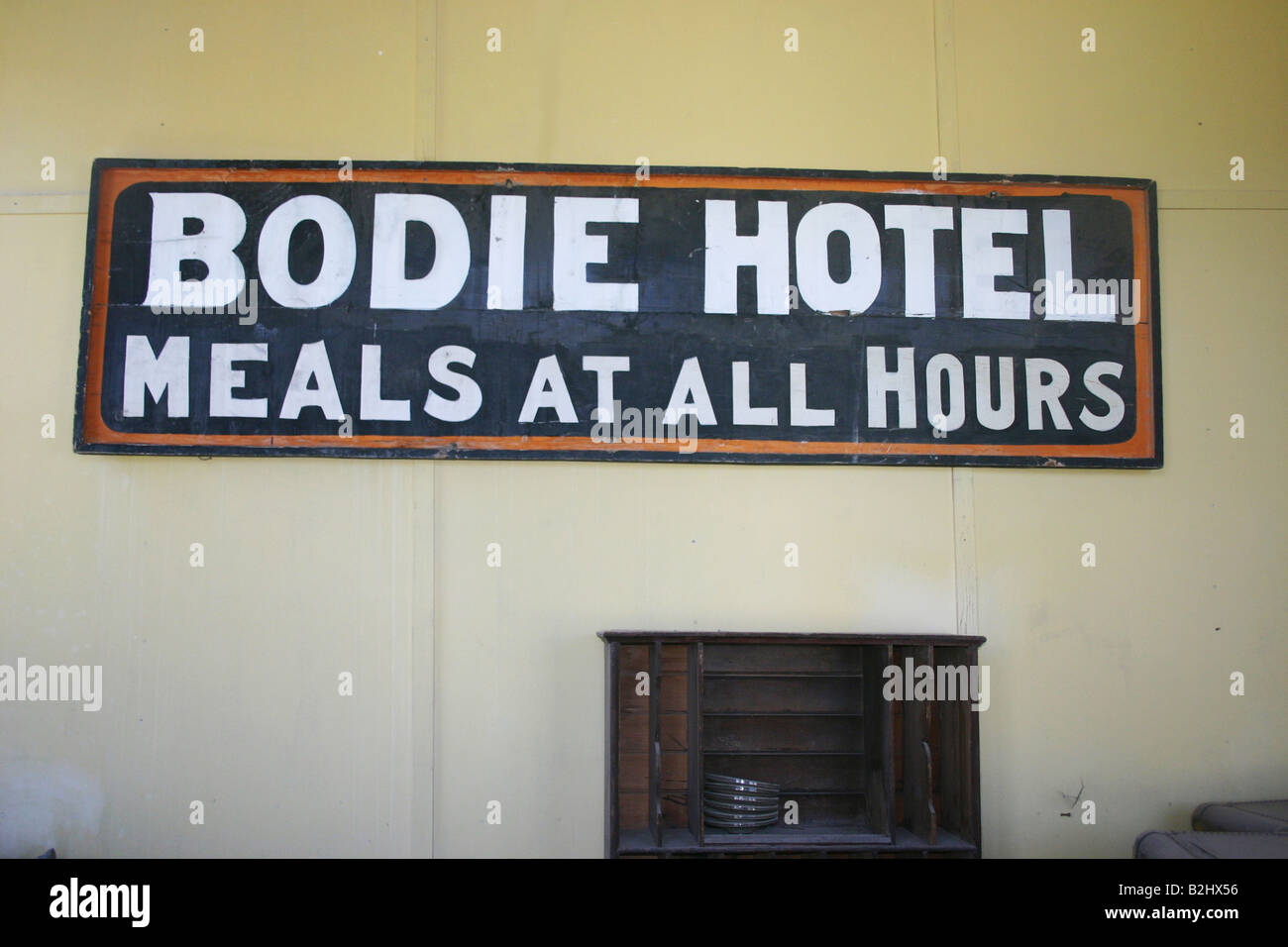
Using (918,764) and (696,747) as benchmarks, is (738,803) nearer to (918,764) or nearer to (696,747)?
(696,747)

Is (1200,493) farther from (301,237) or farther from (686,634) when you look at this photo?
(301,237)

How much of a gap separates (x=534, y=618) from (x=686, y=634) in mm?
590

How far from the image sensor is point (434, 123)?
378cm

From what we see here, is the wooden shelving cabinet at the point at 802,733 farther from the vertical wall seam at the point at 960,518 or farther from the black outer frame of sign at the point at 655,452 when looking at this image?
the black outer frame of sign at the point at 655,452

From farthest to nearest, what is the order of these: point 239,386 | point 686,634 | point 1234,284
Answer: point 1234,284, point 239,386, point 686,634

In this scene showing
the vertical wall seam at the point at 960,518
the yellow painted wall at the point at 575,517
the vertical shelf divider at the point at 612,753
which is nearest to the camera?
the vertical shelf divider at the point at 612,753

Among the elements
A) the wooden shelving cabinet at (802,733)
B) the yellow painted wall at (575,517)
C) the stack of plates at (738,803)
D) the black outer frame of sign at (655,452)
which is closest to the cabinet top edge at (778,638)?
the wooden shelving cabinet at (802,733)

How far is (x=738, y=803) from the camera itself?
11.2ft

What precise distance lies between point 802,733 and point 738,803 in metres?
0.37

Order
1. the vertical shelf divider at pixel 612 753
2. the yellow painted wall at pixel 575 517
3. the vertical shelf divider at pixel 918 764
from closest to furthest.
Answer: the vertical shelf divider at pixel 612 753
the vertical shelf divider at pixel 918 764
the yellow painted wall at pixel 575 517

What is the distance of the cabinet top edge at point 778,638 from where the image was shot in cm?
340

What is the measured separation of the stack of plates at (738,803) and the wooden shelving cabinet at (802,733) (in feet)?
0.14

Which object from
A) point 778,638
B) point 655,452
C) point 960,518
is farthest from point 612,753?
point 960,518
